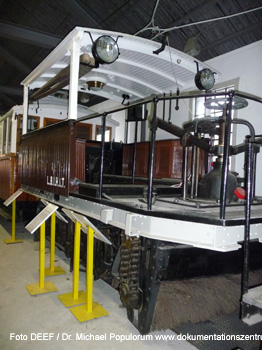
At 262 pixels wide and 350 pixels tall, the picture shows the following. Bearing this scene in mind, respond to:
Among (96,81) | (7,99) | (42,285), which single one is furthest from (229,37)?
(7,99)

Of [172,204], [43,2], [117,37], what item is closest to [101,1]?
[43,2]

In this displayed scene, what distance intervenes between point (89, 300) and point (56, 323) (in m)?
0.39

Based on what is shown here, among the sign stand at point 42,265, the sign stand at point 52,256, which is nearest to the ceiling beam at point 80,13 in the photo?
the sign stand at point 52,256

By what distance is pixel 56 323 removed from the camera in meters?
2.74

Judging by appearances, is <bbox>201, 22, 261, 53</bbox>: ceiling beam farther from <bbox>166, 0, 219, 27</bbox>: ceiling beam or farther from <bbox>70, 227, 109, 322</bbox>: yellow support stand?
<bbox>70, 227, 109, 322</bbox>: yellow support stand

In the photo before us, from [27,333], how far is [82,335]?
52 cm

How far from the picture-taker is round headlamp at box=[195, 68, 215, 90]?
3916mm

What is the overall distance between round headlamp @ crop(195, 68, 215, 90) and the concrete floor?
3135mm

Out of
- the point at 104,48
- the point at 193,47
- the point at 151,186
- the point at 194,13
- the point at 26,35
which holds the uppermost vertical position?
the point at 26,35

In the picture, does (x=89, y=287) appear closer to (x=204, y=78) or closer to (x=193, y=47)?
(x=204, y=78)

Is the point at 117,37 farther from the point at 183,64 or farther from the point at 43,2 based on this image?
the point at 43,2

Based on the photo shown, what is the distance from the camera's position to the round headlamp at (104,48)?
9.64 ft

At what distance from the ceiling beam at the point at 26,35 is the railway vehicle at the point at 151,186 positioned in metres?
4.08

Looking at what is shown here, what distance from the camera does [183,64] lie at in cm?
384
